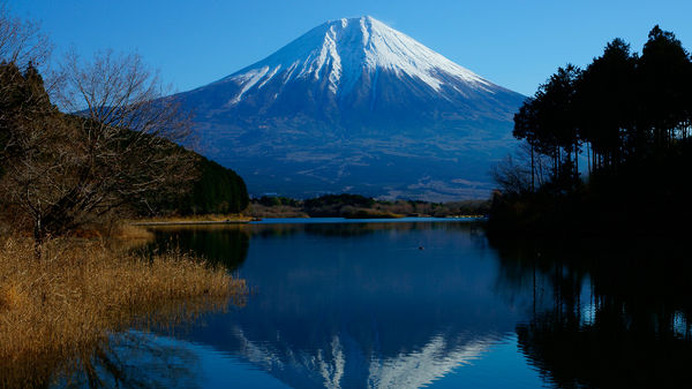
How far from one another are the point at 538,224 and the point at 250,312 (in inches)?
1287

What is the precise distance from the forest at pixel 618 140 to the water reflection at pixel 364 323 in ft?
46.6

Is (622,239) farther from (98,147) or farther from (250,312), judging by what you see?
(98,147)

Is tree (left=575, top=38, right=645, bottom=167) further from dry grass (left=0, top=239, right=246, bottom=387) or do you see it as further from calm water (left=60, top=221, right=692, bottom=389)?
dry grass (left=0, top=239, right=246, bottom=387)

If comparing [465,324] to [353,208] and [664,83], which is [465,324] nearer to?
[664,83]

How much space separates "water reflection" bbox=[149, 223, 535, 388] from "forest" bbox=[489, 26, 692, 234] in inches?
559

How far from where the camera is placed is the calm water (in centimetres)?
1035

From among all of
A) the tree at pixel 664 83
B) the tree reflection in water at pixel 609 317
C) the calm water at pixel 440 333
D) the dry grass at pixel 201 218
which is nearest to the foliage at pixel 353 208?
the dry grass at pixel 201 218

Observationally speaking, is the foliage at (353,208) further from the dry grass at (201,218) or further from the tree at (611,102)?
the tree at (611,102)

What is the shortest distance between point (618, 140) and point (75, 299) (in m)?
35.9

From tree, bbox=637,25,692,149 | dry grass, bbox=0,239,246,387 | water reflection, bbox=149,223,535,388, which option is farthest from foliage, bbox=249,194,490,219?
dry grass, bbox=0,239,246,387

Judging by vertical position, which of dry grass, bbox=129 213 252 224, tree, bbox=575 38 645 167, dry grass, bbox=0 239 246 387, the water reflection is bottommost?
the water reflection

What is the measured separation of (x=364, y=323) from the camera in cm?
1516

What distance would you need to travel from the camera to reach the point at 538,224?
45.0 metres

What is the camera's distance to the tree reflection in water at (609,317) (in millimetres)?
10336
